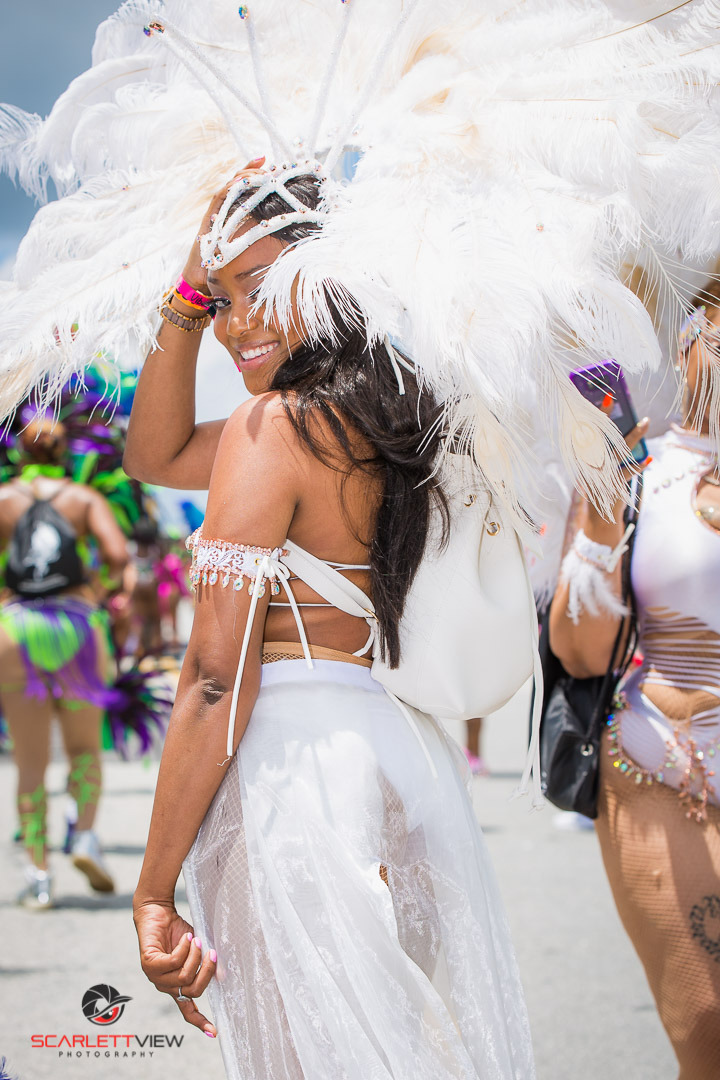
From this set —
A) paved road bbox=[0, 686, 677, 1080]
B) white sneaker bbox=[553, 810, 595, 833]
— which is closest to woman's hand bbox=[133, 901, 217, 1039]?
paved road bbox=[0, 686, 677, 1080]

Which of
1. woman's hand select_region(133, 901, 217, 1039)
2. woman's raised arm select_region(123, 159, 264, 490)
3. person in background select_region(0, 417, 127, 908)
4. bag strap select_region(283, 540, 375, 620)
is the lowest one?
person in background select_region(0, 417, 127, 908)

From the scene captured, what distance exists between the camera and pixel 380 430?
165 cm

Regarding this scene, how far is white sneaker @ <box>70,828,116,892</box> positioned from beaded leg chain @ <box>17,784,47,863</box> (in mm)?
154

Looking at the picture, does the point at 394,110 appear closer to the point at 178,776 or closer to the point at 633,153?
the point at 633,153

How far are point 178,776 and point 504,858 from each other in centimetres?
416

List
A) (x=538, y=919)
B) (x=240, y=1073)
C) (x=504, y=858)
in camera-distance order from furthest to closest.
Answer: (x=504, y=858)
(x=538, y=919)
(x=240, y=1073)

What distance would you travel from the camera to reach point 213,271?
176 cm

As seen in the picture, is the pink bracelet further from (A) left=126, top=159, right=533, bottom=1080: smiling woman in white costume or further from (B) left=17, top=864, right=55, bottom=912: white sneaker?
(B) left=17, top=864, right=55, bottom=912: white sneaker

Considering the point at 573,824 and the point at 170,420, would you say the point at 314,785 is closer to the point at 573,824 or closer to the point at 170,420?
the point at 170,420

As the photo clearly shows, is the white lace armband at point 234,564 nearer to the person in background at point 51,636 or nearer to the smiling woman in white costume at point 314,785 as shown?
the smiling woman in white costume at point 314,785

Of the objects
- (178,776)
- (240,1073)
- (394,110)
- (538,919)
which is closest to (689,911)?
(240,1073)

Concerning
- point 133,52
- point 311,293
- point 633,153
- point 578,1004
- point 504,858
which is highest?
point 133,52

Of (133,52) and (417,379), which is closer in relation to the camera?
(417,379)

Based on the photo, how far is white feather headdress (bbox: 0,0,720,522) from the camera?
1536 mm
